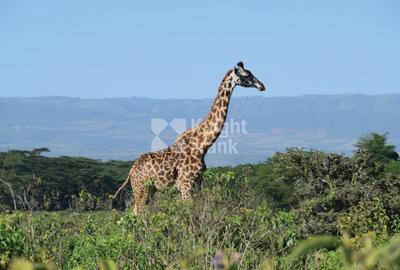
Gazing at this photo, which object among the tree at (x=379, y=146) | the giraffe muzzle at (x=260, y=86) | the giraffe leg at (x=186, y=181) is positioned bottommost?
the tree at (x=379, y=146)

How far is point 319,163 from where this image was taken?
82.2 feet

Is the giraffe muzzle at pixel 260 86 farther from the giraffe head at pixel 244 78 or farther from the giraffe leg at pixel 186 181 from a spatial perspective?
the giraffe leg at pixel 186 181

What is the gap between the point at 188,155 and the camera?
16.9 m

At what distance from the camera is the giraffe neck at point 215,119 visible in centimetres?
1708

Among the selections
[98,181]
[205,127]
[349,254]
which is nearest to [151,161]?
[205,127]

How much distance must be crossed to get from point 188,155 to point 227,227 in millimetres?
6347

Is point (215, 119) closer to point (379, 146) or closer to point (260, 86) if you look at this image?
point (260, 86)

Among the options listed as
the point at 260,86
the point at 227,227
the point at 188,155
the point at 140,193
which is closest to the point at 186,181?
the point at 188,155

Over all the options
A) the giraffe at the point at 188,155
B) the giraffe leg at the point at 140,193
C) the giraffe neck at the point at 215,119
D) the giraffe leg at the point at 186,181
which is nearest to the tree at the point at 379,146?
the giraffe neck at the point at 215,119

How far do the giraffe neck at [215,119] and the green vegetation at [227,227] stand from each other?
0.68 meters

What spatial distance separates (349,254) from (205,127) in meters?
14.3

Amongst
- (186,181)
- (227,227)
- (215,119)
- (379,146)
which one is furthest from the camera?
(379,146)

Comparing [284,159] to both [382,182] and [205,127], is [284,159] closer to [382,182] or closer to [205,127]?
[382,182]

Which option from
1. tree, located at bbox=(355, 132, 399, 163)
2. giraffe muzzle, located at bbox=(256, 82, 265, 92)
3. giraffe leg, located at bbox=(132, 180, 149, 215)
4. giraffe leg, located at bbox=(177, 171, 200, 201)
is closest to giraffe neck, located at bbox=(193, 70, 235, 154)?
giraffe leg, located at bbox=(177, 171, 200, 201)
